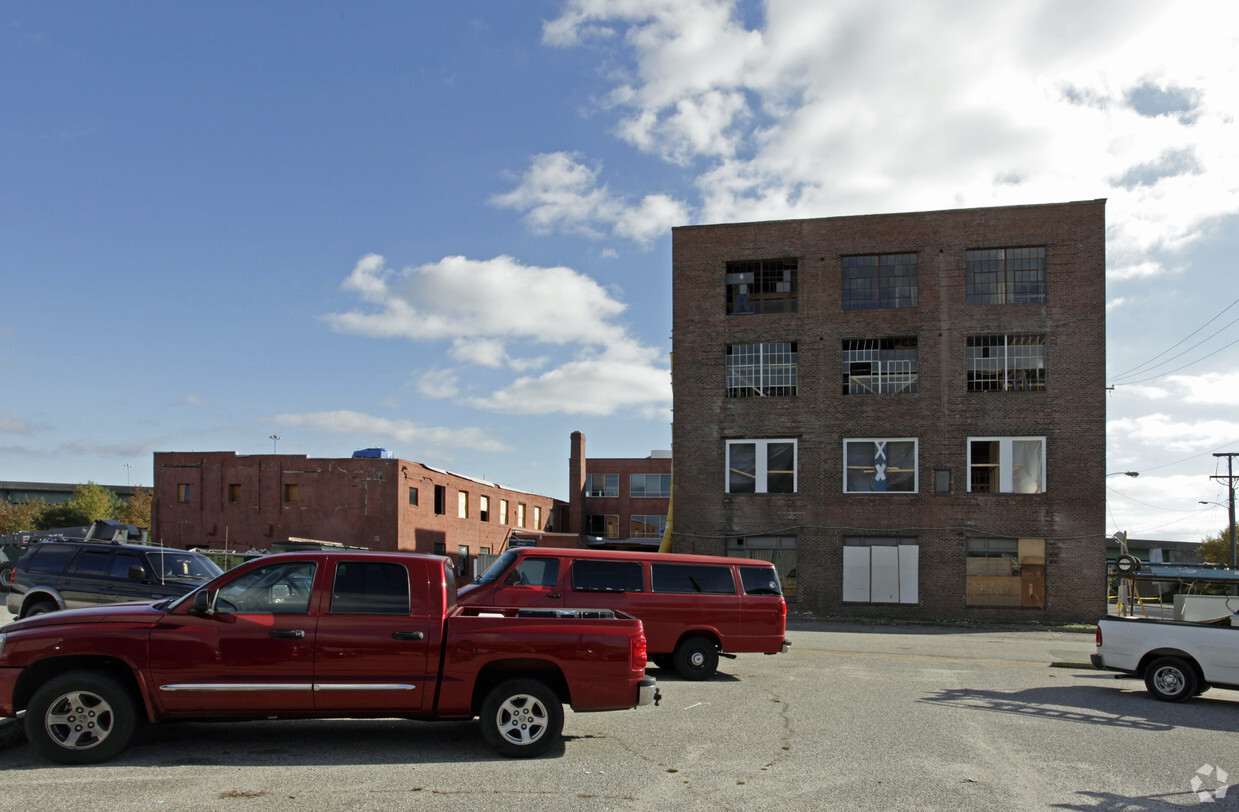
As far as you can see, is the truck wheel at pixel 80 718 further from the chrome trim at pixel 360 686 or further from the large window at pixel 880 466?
the large window at pixel 880 466

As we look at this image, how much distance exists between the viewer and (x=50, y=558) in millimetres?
17422

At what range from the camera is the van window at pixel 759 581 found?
15.3 m

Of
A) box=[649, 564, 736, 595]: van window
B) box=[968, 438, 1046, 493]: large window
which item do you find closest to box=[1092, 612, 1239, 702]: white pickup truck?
box=[649, 564, 736, 595]: van window

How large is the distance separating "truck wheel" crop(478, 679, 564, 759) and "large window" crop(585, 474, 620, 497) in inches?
2612

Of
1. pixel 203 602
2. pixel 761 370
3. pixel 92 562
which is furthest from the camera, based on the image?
pixel 761 370

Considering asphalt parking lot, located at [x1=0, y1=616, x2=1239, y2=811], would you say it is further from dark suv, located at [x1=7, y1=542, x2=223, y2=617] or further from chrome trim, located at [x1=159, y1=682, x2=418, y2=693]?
dark suv, located at [x1=7, y1=542, x2=223, y2=617]

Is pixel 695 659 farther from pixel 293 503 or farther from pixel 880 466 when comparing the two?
pixel 293 503

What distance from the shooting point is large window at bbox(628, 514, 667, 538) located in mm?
72875

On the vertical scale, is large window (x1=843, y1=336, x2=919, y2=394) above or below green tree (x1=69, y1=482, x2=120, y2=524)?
above

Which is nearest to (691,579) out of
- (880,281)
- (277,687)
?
(277,687)

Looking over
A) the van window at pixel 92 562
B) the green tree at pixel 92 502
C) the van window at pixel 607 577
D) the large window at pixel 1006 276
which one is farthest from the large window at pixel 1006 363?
the green tree at pixel 92 502

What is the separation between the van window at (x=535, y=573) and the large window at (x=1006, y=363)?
24216 millimetres

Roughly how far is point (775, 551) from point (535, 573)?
21.9 m

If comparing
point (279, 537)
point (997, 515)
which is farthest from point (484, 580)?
point (279, 537)
